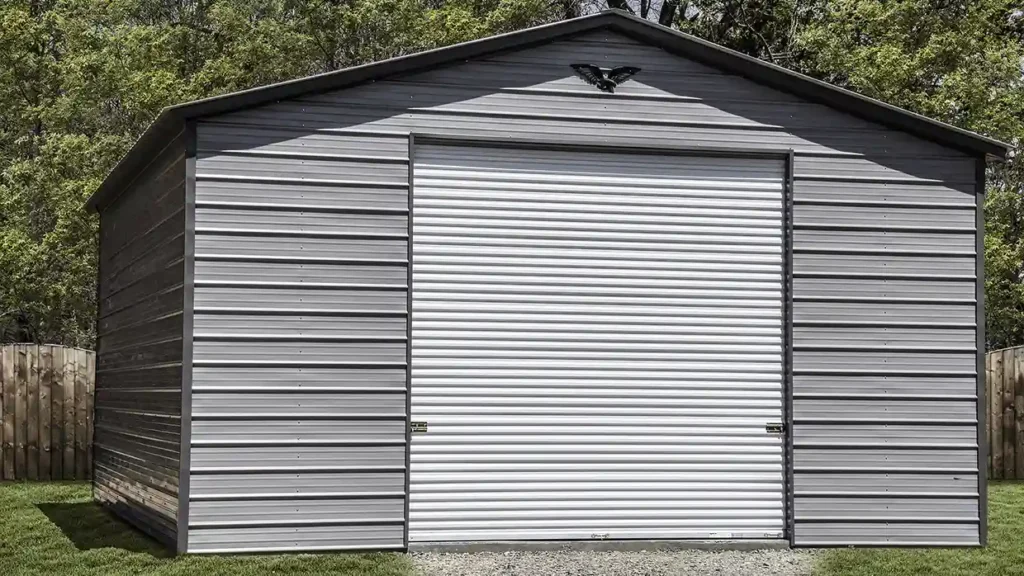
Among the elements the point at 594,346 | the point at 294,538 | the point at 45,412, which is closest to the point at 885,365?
the point at 594,346

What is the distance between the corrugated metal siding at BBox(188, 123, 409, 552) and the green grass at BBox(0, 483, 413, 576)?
26 cm

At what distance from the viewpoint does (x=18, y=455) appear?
15.5 metres

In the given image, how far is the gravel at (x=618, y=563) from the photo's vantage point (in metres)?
9.01

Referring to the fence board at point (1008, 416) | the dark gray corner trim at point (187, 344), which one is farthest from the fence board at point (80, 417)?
the fence board at point (1008, 416)

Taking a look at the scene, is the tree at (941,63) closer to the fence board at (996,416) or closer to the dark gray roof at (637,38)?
the fence board at (996,416)

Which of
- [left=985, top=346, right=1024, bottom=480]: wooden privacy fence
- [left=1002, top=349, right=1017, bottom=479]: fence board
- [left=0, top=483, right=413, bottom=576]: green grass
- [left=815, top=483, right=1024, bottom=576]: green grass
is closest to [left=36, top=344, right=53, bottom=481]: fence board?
[left=0, top=483, right=413, bottom=576]: green grass

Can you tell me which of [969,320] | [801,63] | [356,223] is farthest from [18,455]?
[801,63]

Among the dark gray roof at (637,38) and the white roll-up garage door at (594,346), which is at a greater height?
the dark gray roof at (637,38)

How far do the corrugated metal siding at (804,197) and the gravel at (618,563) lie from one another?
69 cm

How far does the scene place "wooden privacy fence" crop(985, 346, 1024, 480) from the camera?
16.2 metres

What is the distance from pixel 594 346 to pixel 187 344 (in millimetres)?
3065

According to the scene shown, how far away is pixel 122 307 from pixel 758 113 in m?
6.30

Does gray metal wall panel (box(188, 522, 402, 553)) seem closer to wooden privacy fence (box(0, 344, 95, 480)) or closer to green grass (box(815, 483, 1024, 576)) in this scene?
green grass (box(815, 483, 1024, 576))

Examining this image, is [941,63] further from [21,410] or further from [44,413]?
[21,410]
